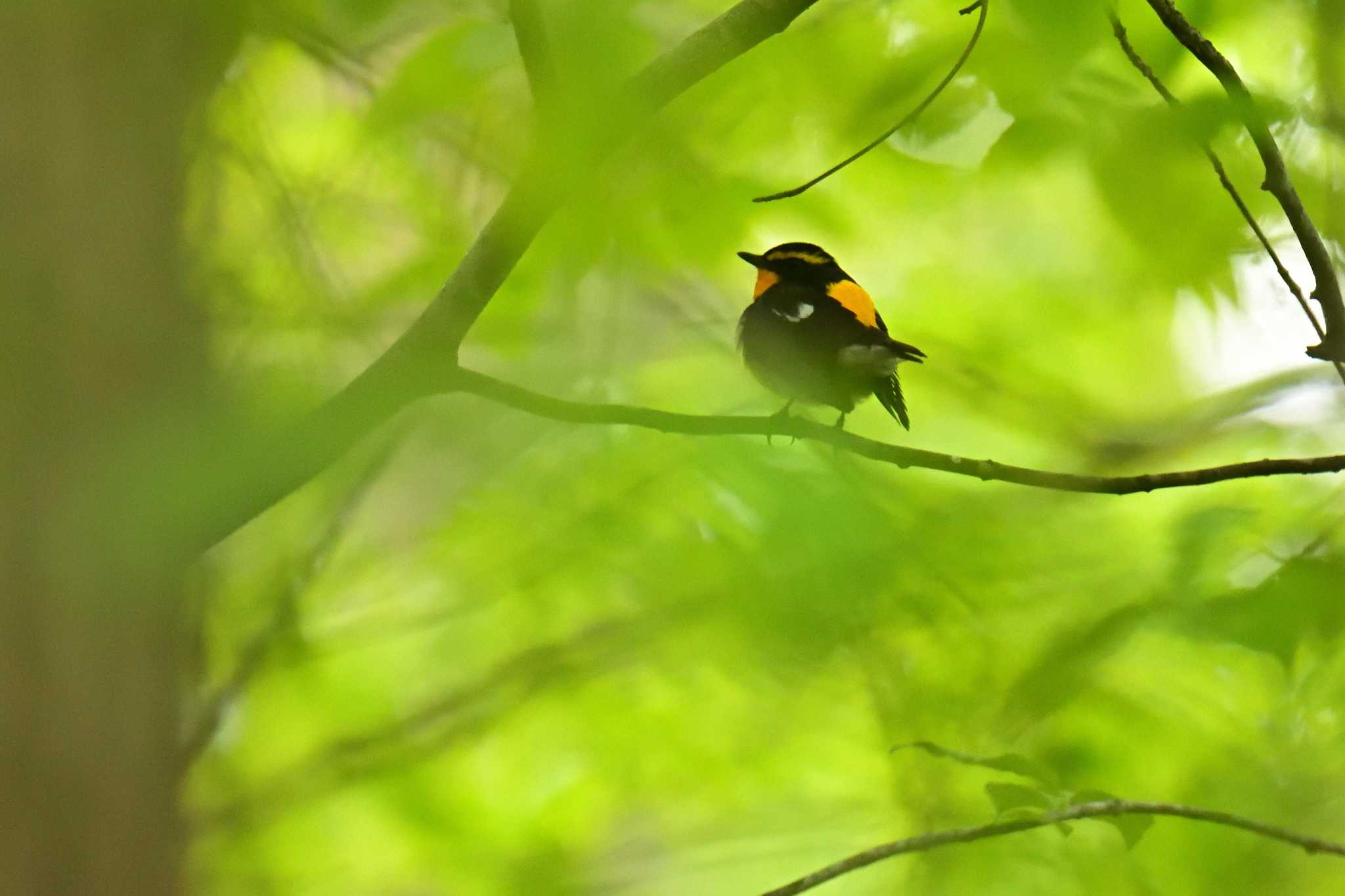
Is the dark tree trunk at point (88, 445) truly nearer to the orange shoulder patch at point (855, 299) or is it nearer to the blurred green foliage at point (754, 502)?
the blurred green foliage at point (754, 502)

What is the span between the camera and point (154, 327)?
117 centimetres

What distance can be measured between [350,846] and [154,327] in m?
1.92

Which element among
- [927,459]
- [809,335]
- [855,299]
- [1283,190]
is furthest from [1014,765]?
[855,299]

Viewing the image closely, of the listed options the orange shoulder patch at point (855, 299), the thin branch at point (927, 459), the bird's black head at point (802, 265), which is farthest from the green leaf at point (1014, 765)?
the bird's black head at point (802, 265)

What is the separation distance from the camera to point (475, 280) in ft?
5.03

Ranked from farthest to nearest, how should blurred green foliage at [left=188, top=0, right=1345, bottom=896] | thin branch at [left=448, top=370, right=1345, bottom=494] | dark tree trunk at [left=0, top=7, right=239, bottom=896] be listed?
1. blurred green foliage at [left=188, top=0, right=1345, bottom=896]
2. thin branch at [left=448, top=370, right=1345, bottom=494]
3. dark tree trunk at [left=0, top=7, right=239, bottom=896]

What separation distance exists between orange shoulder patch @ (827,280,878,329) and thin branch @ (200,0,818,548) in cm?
95

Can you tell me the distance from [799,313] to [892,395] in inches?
10.6

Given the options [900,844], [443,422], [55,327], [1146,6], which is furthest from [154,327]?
[1146,6]

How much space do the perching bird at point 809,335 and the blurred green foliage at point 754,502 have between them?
0.13 metres

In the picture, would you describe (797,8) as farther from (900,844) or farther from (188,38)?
(900,844)

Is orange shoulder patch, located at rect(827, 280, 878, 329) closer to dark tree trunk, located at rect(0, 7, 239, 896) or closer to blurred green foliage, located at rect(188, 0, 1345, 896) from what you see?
blurred green foliage, located at rect(188, 0, 1345, 896)

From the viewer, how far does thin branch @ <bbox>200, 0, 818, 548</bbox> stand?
1506 mm

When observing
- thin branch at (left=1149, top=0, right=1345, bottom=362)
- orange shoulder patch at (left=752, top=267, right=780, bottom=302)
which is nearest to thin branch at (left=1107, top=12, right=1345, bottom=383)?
thin branch at (left=1149, top=0, right=1345, bottom=362)
